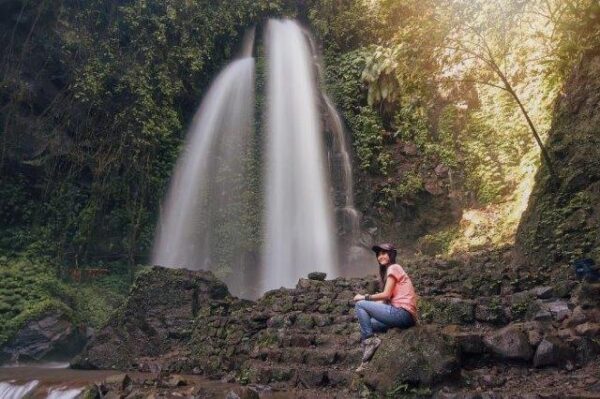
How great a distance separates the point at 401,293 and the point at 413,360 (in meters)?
0.73

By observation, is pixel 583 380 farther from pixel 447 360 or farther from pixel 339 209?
pixel 339 209

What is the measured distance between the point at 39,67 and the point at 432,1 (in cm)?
1138

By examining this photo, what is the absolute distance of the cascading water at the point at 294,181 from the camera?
46.6ft

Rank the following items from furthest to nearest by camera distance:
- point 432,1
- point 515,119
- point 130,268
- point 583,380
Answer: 1. point 130,268
2. point 515,119
3. point 432,1
4. point 583,380

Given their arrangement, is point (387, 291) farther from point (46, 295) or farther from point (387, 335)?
point (46, 295)

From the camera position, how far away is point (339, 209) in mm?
15125

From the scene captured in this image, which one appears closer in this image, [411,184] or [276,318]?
[276,318]

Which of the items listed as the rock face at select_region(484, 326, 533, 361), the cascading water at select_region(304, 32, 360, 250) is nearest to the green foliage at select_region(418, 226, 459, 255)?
the cascading water at select_region(304, 32, 360, 250)

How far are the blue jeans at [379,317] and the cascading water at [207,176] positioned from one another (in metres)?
9.69

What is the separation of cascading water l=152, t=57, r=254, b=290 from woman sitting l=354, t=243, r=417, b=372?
973 cm

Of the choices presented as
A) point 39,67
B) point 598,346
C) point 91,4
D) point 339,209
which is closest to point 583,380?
point 598,346

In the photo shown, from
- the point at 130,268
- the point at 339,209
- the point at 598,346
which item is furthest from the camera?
the point at 339,209

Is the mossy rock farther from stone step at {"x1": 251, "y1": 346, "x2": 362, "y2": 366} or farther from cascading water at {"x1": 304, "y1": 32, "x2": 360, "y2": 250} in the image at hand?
cascading water at {"x1": 304, "y1": 32, "x2": 360, "y2": 250}

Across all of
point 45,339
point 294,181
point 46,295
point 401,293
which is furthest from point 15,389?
point 294,181
